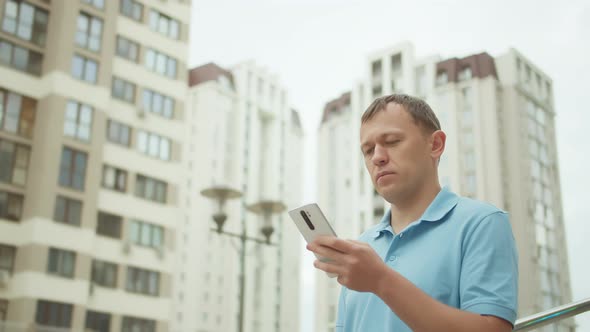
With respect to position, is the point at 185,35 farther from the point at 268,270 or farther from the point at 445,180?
the point at 268,270

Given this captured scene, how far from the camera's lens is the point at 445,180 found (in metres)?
29.6

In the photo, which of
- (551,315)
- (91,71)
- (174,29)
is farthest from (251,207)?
(174,29)

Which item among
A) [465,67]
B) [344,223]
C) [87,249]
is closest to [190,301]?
[344,223]

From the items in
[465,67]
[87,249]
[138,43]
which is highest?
[465,67]

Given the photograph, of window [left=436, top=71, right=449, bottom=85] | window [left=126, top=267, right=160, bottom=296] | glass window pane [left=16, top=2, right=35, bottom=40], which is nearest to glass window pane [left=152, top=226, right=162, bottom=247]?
window [left=126, top=267, right=160, bottom=296]

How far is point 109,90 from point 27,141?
8.35ft

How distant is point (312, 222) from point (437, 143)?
0.28 m

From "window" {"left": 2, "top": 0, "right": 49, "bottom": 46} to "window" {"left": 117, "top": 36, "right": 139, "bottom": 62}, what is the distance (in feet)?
7.07

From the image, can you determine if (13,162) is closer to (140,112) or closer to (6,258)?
(6,258)

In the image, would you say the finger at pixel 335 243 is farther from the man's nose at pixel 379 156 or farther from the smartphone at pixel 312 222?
the man's nose at pixel 379 156

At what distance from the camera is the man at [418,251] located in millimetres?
901

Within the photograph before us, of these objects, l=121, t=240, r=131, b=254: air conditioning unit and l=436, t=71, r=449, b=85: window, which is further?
l=436, t=71, r=449, b=85: window

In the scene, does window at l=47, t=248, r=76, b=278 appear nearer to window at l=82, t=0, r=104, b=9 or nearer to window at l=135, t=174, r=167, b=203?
window at l=135, t=174, r=167, b=203

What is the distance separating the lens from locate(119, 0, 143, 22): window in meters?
18.9
